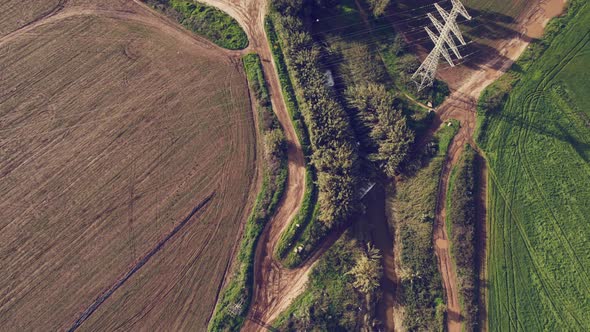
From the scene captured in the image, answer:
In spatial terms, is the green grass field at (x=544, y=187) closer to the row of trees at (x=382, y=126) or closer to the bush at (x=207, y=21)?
the row of trees at (x=382, y=126)

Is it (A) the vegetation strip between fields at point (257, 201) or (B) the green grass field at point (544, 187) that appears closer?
(A) the vegetation strip between fields at point (257, 201)

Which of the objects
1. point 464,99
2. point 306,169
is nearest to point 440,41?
point 464,99

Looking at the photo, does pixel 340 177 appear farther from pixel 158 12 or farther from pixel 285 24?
pixel 158 12

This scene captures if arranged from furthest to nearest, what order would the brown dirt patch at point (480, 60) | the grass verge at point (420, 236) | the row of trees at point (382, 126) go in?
the brown dirt patch at point (480, 60) < the row of trees at point (382, 126) < the grass verge at point (420, 236)

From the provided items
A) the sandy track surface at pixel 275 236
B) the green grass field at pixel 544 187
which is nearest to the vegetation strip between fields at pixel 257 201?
the sandy track surface at pixel 275 236

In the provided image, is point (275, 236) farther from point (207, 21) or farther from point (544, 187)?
point (544, 187)

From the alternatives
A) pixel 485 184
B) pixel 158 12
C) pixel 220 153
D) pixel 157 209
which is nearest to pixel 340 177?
pixel 220 153
